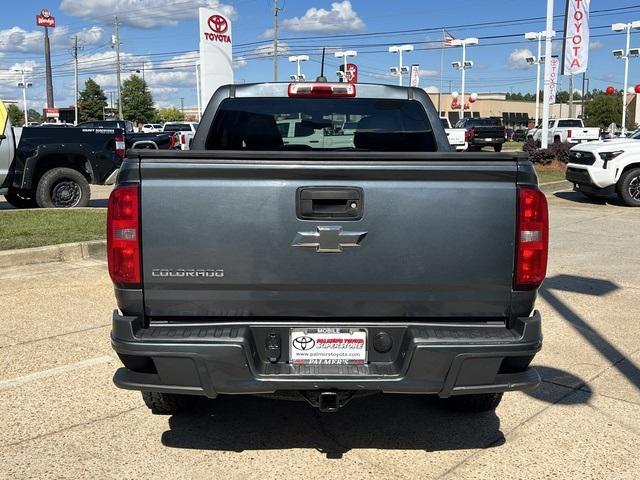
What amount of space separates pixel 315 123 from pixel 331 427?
213 cm

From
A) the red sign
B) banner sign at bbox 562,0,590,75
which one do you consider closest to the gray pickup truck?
the red sign

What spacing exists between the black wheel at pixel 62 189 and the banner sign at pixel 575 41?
15483 millimetres

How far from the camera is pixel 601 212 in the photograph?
13562 millimetres

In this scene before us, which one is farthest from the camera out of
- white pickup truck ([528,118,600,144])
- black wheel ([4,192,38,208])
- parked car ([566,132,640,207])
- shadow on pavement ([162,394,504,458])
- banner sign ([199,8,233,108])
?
white pickup truck ([528,118,600,144])

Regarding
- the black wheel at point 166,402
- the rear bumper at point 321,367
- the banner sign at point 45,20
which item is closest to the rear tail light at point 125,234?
the rear bumper at point 321,367

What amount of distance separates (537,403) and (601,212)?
10.3 meters

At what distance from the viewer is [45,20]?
77.4m

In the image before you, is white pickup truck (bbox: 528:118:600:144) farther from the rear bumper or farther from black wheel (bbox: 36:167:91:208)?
the rear bumper

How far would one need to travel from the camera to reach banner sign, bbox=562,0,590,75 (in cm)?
2112

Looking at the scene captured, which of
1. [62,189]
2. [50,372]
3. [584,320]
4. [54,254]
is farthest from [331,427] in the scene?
[62,189]

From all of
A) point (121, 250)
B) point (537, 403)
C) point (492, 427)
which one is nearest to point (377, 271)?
point (121, 250)

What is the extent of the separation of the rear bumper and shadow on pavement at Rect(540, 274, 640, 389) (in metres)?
2.03

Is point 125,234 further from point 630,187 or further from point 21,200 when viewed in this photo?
point 630,187

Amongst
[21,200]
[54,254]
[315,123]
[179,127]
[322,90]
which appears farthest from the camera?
[179,127]
